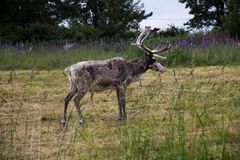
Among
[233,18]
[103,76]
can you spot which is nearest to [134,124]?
[103,76]

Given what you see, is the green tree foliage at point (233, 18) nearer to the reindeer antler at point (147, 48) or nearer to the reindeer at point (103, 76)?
the reindeer antler at point (147, 48)

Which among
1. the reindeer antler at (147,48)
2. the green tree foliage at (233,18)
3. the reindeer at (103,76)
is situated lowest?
the reindeer at (103,76)

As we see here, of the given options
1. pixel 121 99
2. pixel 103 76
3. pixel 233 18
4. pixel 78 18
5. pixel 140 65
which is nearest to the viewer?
pixel 103 76

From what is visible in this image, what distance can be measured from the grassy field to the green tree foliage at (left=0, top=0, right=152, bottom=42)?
1471 centimetres

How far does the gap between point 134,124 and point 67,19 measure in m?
28.1

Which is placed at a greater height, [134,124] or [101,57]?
[101,57]

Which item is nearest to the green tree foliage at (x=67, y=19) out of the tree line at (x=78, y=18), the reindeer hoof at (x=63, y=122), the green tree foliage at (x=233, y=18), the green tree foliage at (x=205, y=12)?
the tree line at (x=78, y=18)

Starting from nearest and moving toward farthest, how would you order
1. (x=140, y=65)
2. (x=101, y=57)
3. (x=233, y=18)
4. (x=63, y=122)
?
1. (x=63, y=122)
2. (x=140, y=65)
3. (x=101, y=57)
4. (x=233, y=18)

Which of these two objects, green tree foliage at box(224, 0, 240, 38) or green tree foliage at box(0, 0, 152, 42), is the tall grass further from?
green tree foliage at box(0, 0, 152, 42)

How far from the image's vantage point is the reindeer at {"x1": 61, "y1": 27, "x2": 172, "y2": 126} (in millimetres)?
8609

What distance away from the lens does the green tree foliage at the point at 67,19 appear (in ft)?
95.6

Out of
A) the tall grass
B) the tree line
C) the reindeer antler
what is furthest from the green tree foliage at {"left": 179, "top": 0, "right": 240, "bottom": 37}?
the reindeer antler

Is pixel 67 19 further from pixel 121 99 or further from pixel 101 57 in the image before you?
pixel 121 99

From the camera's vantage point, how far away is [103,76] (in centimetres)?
878
